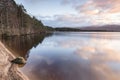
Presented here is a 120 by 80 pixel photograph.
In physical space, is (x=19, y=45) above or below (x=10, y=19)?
below

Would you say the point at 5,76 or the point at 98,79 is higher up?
the point at 5,76

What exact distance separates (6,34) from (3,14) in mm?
17100

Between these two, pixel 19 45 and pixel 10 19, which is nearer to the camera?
pixel 19 45

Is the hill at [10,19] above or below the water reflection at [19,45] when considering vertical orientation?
above

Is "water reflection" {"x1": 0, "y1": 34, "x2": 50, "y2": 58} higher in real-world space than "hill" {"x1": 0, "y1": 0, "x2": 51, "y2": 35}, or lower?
lower

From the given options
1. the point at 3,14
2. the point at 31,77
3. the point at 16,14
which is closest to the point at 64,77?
the point at 31,77

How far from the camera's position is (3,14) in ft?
318

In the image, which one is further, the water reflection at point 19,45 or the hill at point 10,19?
the hill at point 10,19

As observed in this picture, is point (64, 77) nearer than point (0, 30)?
Yes

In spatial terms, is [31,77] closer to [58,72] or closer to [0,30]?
[58,72]

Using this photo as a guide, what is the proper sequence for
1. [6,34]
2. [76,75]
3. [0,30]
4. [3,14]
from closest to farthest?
[76,75] < [0,30] < [6,34] < [3,14]

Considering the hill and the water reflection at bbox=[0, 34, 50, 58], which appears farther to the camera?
the hill

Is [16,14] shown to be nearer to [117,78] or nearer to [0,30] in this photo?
[0,30]

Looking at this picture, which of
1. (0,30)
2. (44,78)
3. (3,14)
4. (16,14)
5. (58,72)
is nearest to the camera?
(44,78)
